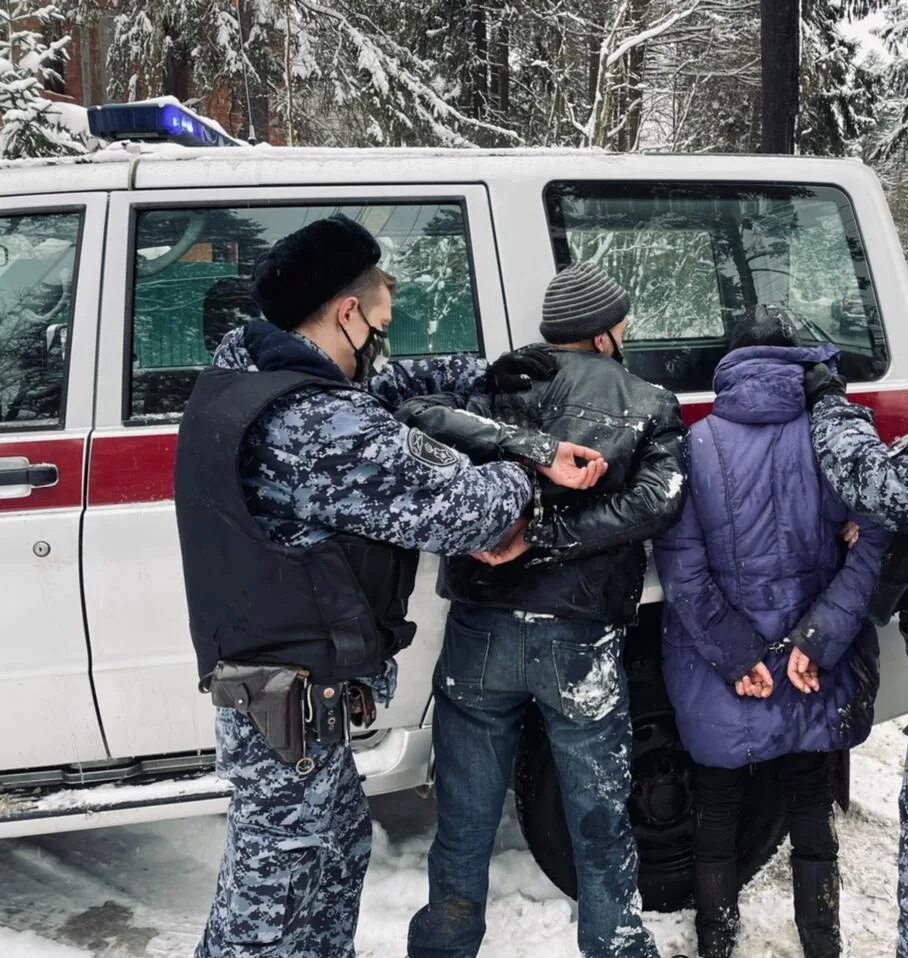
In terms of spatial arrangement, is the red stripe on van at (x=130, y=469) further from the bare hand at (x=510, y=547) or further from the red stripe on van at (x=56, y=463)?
the bare hand at (x=510, y=547)

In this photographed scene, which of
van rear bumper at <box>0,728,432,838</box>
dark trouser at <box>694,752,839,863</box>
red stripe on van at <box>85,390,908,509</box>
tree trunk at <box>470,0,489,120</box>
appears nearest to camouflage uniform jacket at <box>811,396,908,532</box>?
dark trouser at <box>694,752,839,863</box>

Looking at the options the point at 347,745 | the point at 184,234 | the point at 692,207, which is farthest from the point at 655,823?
the point at 184,234

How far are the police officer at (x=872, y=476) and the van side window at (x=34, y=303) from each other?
1866 mm

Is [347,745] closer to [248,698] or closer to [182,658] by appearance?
[248,698]

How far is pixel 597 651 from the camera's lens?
2072 mm

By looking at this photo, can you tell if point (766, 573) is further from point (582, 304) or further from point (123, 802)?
point (123, 802)

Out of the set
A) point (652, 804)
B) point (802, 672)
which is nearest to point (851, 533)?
point (802, 672)

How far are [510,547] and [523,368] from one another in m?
0.44

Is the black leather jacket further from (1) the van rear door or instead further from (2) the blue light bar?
(2) the blue light bar

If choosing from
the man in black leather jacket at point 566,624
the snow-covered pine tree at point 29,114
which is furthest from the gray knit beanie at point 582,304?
the snow-covered pine tree at point 29,114

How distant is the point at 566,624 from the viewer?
80.6 inches

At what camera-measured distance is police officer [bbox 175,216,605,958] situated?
1.68 metres

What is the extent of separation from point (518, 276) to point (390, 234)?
1.20 ft

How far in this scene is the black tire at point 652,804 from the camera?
8.09 ft
